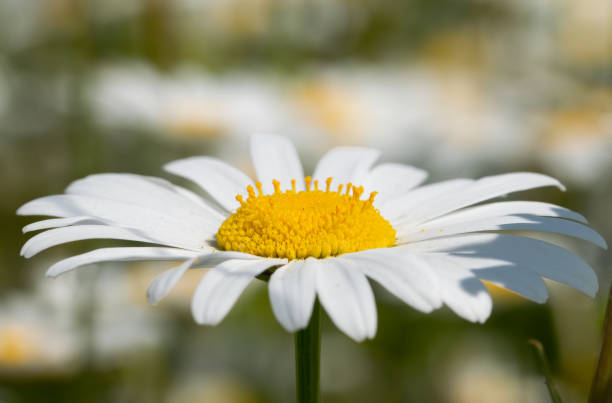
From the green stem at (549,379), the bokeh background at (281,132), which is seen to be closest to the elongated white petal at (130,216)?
the green stem at (549,379)

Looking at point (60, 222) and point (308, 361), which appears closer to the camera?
point (308, 361)

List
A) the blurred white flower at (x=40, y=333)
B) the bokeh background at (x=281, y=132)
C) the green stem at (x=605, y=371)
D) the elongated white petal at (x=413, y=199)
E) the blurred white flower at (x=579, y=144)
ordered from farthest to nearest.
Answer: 1. the blurred white flower at (x=579, y=144)
2. the bokeh background at (x=281, y=132)
3. the blurred white flower at (x=40, y=333)
4. the elongated white petal at (x=413, y=199)
5. the green stem at (x=605, y=371)

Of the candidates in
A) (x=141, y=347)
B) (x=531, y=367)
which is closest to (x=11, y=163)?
(x=141, y=347)

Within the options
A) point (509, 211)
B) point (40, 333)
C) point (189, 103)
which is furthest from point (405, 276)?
point (189, 103)

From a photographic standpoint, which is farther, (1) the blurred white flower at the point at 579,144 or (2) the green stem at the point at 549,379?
(1) the blurred white flower at the point at 579,144

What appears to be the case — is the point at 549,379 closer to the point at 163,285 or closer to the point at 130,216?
the point at 163,285

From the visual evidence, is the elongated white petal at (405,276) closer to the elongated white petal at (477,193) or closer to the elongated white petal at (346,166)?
the elongated white petal at (477,193)

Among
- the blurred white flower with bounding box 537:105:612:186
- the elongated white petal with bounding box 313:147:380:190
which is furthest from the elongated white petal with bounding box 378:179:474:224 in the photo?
the blurred white flower with bounding box 537:105:612:186
